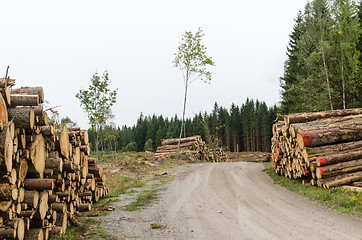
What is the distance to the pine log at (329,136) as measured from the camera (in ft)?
36.5

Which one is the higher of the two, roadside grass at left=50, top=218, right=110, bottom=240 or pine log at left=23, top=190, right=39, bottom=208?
pine log at left=23, top=190, right=39, bottom=208

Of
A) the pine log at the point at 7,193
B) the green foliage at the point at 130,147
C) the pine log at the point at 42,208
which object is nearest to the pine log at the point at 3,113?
the pine log at the point at 7,193

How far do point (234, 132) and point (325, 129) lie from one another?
60.9m

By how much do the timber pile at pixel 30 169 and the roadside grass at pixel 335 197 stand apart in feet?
25.0

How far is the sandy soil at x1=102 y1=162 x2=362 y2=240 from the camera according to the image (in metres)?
5.87

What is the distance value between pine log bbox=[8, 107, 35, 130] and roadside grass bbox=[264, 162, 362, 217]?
8351 millimetres

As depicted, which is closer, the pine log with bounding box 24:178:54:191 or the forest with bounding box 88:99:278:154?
the pine log with bounding box 24:178:54:191

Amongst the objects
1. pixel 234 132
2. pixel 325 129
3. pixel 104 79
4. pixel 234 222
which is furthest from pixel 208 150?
pixel 234 132

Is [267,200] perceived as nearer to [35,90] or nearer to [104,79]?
[35,90]

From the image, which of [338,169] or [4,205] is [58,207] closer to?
[4,205]

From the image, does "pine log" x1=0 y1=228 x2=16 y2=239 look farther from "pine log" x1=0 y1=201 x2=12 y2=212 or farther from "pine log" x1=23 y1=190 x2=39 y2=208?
"pine log" x1=23 y1=190 x2=39 y2=208

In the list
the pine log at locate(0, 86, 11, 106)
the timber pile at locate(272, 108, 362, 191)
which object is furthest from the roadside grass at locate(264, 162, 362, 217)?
the pine log at locate(0, 86, 11, 106)

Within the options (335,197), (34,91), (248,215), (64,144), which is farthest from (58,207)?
(335,197)

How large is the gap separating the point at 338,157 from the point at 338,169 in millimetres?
536
